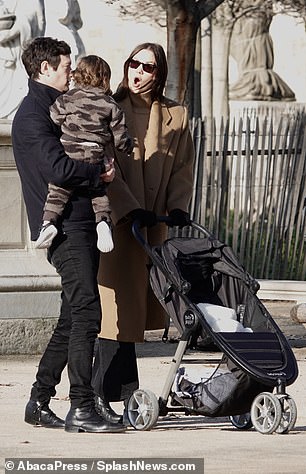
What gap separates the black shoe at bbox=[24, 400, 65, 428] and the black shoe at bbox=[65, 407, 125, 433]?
186mm

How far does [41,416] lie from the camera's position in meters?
8.12

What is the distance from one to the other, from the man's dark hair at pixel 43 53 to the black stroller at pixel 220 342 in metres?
0.89

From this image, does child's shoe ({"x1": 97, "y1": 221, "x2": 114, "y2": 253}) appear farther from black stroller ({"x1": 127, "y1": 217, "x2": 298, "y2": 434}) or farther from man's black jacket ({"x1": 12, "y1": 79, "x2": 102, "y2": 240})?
black stroller ({"x1": 127, "y1": 217, "x2": 298, "y2": 434})

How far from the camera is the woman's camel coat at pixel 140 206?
8.28 metres

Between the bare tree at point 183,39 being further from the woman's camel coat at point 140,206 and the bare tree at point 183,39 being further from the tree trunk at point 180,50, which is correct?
the woman's camel coat at point 140,206

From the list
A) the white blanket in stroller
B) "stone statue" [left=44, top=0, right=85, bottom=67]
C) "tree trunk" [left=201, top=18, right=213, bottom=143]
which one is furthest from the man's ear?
"tree trunk" [left=201, top=18, right=213, bottom=143]

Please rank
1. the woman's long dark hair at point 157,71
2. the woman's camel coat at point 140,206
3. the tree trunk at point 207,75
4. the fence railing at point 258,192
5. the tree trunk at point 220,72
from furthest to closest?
1. the tree trunk at point 220,72
2. the tree trunk at point 207,75
3. the fence railing at point 258,192
4. the woman's camel coat at point 140,206
5. the woman's long dark hair at point 157,71

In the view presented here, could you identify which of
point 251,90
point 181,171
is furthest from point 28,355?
point 251,90

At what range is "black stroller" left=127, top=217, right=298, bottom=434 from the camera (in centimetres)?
775

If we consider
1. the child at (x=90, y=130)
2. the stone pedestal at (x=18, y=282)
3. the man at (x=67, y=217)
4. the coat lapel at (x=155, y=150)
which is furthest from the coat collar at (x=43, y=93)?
the stone pedestal at (x=18, y=282)

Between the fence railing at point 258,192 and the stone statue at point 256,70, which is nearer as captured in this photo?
the fence railing at point 258,192

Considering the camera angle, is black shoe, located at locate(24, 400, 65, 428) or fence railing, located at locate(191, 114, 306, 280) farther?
fence railing, located at locate(191, 114, 306, 280)

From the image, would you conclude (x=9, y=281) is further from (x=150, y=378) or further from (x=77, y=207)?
(x=77, y=207)

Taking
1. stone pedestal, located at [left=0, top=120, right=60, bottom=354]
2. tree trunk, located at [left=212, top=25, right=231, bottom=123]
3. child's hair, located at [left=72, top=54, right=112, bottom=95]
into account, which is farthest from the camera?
tree trunk, located at [left=212, top=25, right=231, bottom=123]
